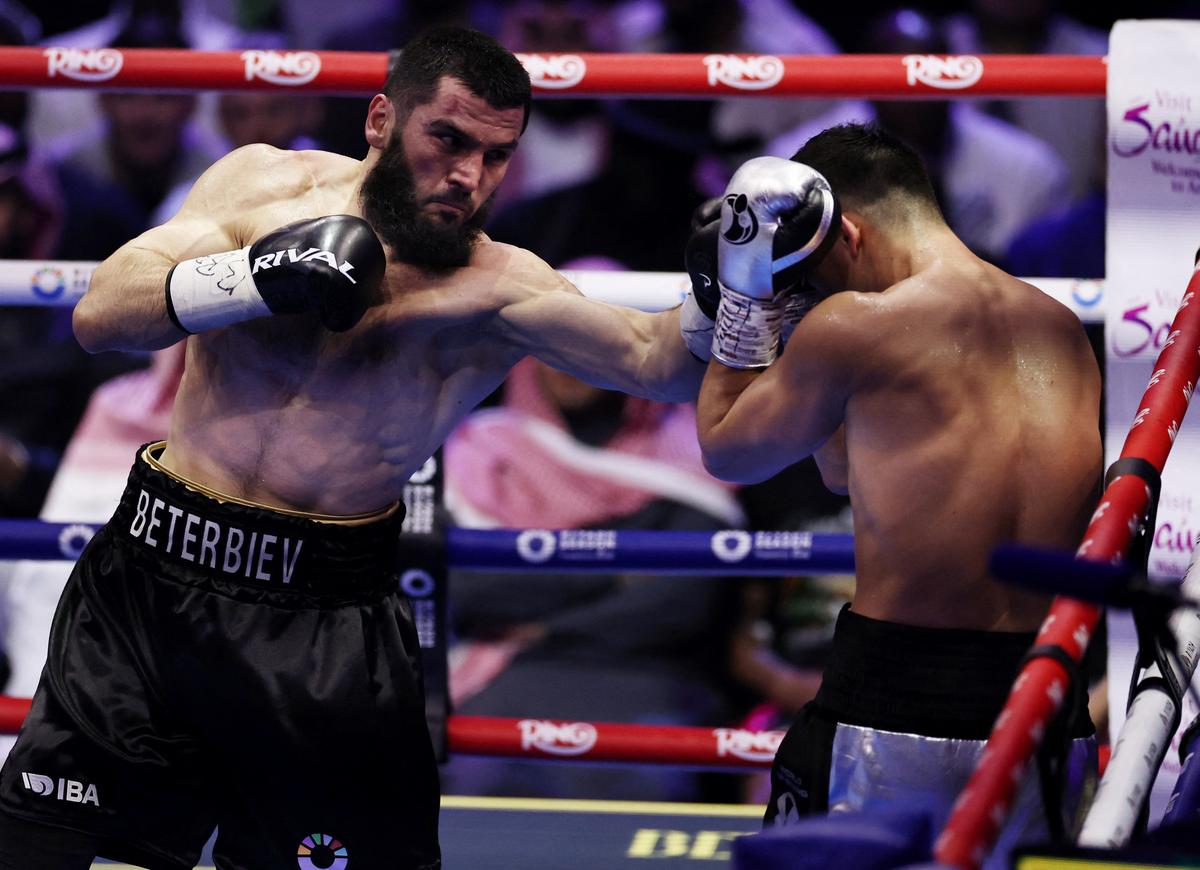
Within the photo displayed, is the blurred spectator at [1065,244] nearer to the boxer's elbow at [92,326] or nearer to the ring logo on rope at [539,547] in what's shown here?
the ring logo on rope at [539,547]

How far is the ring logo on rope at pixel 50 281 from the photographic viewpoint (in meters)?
2.91

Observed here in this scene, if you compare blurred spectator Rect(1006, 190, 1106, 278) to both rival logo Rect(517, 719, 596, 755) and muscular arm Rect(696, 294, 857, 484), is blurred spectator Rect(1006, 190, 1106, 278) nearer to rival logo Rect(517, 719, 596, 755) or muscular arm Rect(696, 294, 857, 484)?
rival logo Rect(517, 719, 596, 755)

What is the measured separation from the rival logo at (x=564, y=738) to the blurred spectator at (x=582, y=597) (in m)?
1.75

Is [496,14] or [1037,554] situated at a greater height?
[496,14]

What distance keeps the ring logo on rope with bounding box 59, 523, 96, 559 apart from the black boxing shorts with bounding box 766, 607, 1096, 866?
57.4 inches

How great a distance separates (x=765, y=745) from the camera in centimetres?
271

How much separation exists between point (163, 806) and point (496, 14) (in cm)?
348

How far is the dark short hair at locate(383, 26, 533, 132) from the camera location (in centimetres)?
228

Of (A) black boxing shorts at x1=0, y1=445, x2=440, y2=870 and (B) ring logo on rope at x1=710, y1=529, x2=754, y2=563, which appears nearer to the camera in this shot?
(A) black boxing shorts at x1=0, y1=445, x2=440, y2=870

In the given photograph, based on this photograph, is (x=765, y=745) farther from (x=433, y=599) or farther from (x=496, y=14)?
(x=496, y=14)

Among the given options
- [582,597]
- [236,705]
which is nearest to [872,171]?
[236,705]

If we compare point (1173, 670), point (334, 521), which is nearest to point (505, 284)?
point (334, 521)

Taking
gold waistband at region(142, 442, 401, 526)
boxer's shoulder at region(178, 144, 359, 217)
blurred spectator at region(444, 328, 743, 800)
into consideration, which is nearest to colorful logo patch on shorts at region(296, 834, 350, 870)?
gold waistband at region(142, 442, 401, 526)

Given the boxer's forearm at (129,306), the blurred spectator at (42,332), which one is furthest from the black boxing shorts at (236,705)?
the blurred spectator at (42,332)
